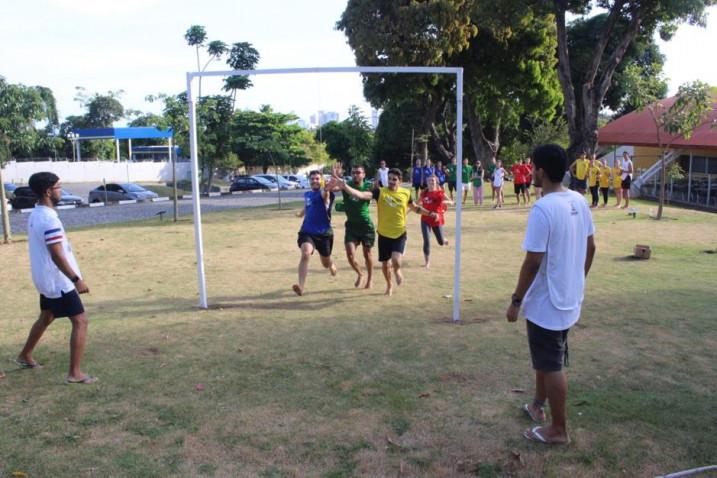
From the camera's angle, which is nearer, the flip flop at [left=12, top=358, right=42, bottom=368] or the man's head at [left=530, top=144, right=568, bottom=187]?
the man's head at [left=530, top=144, right=568, bottom=187]

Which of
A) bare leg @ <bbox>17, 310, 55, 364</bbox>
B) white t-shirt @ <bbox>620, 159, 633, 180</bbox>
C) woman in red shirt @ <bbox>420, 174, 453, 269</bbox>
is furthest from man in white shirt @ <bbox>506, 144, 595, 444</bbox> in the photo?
white t-shirt @ <bbox>620, 159, 633, 180</bbox>

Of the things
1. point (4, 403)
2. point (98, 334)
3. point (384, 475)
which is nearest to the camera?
point (384, 475)

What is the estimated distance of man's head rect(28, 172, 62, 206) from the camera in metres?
5.37

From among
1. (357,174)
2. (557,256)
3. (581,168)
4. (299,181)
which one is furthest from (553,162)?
(299,181)

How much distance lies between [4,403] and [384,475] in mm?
3225

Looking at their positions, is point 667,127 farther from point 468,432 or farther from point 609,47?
point 609,47

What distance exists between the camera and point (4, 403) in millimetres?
5176

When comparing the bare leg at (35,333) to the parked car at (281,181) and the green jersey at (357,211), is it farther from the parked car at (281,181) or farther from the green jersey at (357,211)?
the parked car at (281,181)

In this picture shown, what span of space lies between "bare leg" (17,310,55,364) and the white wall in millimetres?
51773

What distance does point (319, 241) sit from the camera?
900 centimetres

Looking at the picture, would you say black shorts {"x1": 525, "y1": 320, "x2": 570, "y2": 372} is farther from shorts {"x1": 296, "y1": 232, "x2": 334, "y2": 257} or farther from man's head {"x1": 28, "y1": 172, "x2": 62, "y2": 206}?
shorts {"x1": 296, "y1": 232, "x2": 334, "y2": 257}

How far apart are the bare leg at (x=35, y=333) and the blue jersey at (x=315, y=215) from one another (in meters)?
3.85

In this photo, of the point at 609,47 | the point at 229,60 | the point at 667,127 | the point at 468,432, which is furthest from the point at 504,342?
the point at 609,47

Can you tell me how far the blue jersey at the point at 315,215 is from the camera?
8922 mm
